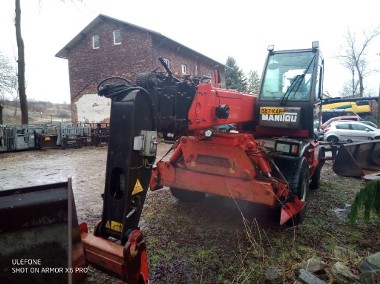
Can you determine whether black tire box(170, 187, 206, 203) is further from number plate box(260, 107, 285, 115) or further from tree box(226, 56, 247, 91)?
tree box(226, 56, 247, 91)

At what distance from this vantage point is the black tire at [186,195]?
536 centimetres

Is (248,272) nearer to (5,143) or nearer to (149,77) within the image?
(149,77)

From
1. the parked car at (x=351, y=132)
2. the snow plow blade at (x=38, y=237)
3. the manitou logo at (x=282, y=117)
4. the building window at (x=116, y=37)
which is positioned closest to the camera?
the snow plow blade at (x=38, y=237)

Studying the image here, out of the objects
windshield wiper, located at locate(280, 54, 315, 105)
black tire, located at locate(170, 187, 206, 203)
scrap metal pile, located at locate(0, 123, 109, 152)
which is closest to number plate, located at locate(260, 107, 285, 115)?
windshield wiper, located at locate(280, 54, 315, 105)

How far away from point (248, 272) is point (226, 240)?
2.64ft

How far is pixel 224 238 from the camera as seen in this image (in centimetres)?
408

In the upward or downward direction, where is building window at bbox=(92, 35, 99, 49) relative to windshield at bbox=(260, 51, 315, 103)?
upward

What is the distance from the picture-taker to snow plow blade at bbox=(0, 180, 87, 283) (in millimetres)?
2391

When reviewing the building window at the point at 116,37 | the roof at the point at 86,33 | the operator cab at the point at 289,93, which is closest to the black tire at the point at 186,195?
the operator cab at the point at 289,93

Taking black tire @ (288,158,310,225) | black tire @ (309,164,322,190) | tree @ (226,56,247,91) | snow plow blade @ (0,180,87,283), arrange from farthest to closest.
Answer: tree @ (226,56,247,91) → black tire @ (309,164,322,190) → black tire @ (288,158,310,225) → snow plow blade @ (0,180,87,283)

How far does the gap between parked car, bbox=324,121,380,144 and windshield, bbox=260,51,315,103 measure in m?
14.0

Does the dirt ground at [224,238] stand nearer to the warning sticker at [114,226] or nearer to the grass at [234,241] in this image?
the grass at [234,241]

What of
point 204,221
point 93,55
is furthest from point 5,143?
point 204,221

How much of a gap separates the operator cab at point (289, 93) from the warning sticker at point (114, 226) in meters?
3.38
